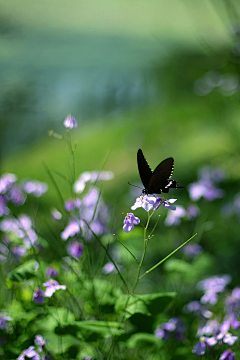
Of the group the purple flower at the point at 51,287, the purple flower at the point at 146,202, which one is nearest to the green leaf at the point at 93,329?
the purple flower at the point at 51,287

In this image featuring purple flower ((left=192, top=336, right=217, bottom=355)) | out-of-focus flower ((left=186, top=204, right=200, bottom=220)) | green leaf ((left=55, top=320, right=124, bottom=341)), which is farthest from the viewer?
out-of-focus flower ((left=186, top=204, right=200, bottom=220))

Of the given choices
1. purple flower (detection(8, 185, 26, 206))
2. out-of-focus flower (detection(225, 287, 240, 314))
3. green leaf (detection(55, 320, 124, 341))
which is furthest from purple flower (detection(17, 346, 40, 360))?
out-of-focus flower (detection(225, 287, 240, 314))

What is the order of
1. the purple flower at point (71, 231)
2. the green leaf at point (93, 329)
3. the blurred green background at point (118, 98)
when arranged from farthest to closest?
1. the blurred green background at point (118, 98)
2. the purple flower at point (71, 231)
3. the green leaf at point (93, 329)

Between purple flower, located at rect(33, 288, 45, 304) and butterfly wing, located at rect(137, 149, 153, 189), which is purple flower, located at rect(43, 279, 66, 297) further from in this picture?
butterfly wing, located at rect(137, 149, 153, 189)

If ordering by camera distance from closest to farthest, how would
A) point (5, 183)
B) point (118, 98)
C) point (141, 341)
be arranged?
point (141, 341)
point (5, 183)
point (118, 98)

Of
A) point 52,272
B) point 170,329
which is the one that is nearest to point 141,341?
point 170,329

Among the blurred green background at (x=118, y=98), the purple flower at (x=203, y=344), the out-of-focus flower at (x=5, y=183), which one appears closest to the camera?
the purple flower at (x=203, y=344)

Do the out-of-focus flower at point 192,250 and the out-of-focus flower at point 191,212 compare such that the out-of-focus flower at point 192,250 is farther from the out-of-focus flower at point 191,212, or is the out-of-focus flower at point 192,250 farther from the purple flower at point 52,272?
the purple flower at point 52,272

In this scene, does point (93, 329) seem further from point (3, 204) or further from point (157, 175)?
point (3, 204)
